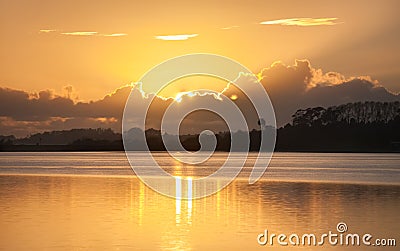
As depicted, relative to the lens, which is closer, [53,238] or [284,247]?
[284,247]

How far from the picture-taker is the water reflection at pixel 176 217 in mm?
18859

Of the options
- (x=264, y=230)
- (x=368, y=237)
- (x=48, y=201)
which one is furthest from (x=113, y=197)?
(x=368, y=237)

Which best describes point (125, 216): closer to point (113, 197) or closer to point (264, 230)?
point (264, 230)

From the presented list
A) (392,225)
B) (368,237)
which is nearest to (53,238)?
(368,237)

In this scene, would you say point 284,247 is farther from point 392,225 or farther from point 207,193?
point 207,193

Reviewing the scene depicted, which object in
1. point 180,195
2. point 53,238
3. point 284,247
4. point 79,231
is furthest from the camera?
point 180,195

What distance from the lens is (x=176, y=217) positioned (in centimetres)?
2409

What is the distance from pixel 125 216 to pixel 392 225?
8.41 metres

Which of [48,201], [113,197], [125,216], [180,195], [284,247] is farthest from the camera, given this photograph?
[180,195]

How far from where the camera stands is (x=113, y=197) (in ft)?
105

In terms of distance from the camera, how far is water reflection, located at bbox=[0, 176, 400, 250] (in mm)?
18859

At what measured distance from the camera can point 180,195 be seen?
1340 inches

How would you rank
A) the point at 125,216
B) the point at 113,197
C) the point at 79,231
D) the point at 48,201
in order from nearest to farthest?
1. the point at 79,231
2. the point at 125,216
3. the point at 48,201
4. the point at 113,197

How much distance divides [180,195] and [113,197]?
3487 mm
